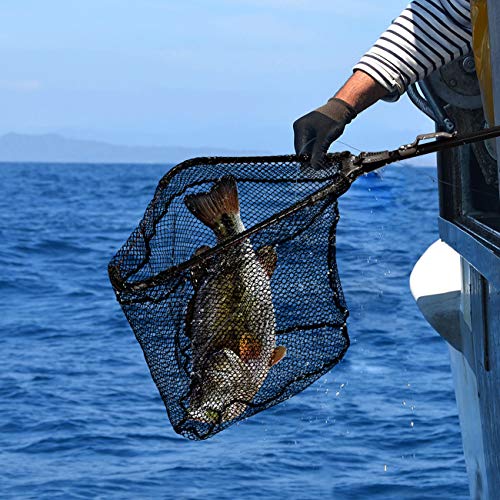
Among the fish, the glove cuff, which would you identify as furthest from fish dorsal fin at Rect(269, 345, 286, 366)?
the glove cuff

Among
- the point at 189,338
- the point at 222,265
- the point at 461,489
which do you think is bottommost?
the point at 461,489

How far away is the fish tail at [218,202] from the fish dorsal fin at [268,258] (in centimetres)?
21

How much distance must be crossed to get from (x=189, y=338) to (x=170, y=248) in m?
0.33

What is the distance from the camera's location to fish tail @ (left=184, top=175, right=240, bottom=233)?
3.80 meters

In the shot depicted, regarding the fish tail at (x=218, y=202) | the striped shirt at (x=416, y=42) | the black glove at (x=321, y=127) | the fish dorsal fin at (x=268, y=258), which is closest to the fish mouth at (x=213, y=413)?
the fish dorsal fin at (x=268, y=258)

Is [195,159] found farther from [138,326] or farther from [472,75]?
[472,75]

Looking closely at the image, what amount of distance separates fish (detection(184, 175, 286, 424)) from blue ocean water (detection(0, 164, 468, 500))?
2.16 ft

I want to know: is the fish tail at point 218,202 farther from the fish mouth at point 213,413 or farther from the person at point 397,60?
the fish mouth at point 213,413

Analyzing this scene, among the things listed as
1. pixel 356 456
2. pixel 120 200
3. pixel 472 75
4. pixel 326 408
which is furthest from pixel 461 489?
pixel 120 200

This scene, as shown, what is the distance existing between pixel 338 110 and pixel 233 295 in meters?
0.70

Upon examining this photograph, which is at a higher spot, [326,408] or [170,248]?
[170,248]

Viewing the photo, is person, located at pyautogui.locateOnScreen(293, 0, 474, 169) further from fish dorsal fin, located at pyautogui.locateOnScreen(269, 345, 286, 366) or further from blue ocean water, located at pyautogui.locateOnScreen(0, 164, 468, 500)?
fish dorsal fin, located at pyautogui.locateOnScreen(269, 345, 286, 366)

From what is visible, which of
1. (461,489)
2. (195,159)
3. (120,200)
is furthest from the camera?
(120,200)

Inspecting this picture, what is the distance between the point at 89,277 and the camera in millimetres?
21297
